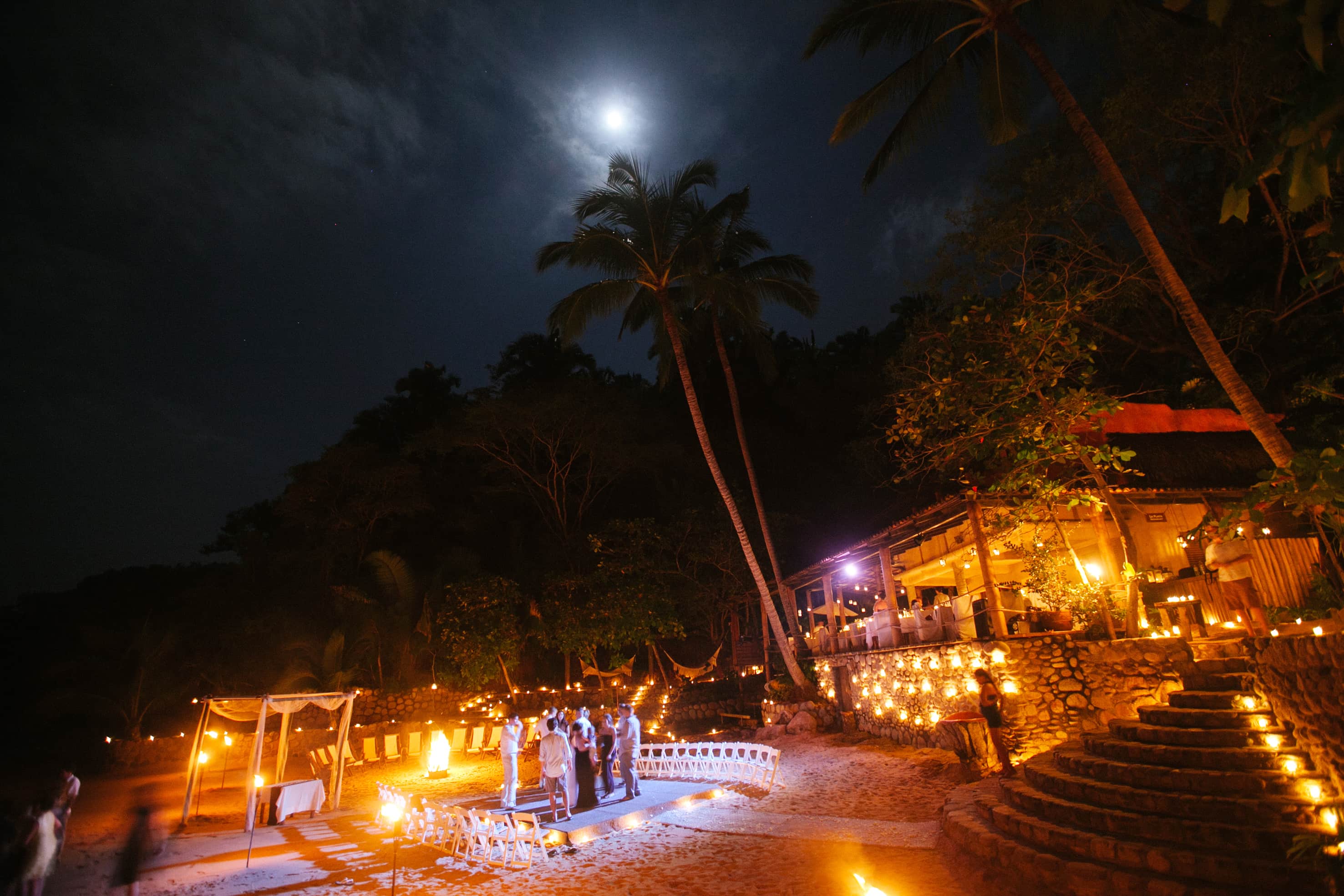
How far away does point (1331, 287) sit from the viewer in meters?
11.5

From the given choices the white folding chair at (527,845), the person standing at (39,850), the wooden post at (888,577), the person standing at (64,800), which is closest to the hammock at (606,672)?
the wooden post at (888,577)

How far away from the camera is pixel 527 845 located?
7.62 metres

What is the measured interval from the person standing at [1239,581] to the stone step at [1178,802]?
12.0 ft

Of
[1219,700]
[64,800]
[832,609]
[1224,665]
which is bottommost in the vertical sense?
[64,800]

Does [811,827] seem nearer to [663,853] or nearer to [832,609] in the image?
[663,853]

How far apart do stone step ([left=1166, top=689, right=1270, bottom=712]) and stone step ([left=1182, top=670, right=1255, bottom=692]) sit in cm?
9

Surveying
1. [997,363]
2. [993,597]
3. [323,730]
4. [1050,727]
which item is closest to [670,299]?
[997,363]

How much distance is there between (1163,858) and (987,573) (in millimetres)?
5790

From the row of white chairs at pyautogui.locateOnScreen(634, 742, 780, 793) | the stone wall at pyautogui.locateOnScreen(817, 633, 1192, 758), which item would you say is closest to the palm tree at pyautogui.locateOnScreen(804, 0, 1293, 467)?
the stone wall at pyautogui.locateOnScreen(817, 633, 1192, 758)

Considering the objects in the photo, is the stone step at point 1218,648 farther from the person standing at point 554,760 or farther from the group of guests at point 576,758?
the person standing at point 554,760

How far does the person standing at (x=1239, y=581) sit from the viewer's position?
845 cm

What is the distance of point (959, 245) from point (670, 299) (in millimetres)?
6789

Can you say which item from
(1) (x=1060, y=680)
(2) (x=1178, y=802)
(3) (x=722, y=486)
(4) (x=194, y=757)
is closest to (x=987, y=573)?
(1) (x=1060, y=680)

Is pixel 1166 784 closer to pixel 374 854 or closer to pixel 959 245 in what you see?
pixel 374 854
